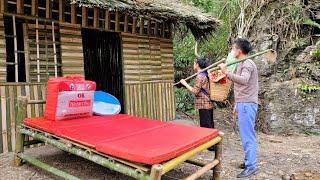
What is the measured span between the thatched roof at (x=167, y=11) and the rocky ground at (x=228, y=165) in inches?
93.2

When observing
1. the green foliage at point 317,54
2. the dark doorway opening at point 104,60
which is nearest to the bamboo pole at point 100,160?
the dark doorway opening at point 104,60

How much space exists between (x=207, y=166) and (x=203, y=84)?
192cm

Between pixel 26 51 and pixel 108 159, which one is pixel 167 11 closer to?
pixel 26 51

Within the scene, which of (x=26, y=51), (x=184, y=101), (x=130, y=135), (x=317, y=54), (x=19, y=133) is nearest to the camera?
(x=130, y=135)

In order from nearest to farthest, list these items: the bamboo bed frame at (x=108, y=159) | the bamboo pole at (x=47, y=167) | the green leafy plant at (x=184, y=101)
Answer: the bamboo bed frame at (x=108, y=159)
the bamboo pole at (x=47, y=167)
the green leafy plant at (x=184, y=101)

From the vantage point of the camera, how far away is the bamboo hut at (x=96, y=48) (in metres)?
5.67

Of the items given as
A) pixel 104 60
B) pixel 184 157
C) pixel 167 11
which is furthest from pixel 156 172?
pixel 104 60

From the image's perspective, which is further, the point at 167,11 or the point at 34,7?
the point at 167,11

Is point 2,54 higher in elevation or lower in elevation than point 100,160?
higher

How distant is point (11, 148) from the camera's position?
18.6 ft

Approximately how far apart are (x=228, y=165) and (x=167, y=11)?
127 inches

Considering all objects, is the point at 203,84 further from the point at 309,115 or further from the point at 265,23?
the point at 265,23

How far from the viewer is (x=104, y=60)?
8344 mm

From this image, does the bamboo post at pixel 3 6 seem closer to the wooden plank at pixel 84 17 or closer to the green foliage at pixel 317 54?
the wooden plank at pixel 84 17
